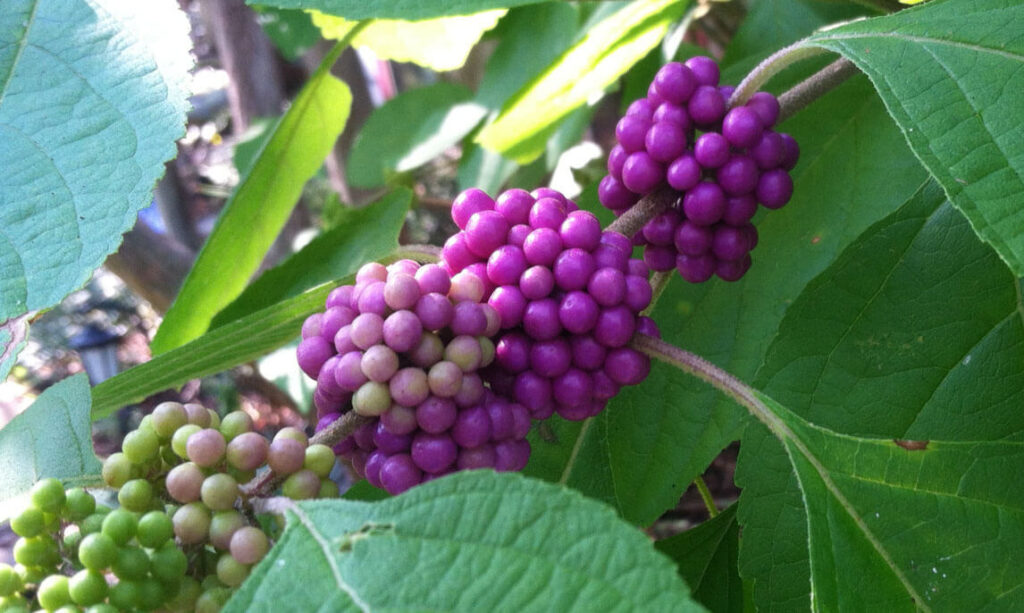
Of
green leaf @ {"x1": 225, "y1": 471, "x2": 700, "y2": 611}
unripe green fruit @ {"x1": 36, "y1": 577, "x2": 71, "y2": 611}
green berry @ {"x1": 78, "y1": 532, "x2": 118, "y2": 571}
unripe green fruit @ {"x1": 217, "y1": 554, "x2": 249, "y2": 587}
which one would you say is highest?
green leaf @ {"x1": 225, "y1": 471, "x2": 700, "y2": 611}

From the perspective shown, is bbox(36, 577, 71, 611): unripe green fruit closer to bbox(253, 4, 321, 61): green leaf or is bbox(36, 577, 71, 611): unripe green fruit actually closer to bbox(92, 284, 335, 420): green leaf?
bbox(92, 284, 335, 420): green leaf

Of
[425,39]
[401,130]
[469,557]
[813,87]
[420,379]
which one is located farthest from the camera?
[401,130]

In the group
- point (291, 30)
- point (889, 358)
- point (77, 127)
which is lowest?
point (291, 30)

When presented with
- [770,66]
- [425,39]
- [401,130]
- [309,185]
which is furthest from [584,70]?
[309,185]

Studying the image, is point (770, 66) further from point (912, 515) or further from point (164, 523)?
point (164, 523)

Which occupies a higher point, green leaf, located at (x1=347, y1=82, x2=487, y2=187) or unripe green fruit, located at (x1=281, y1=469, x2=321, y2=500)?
unripe green fruit, located at (x1=281, y1=469, x2=321, y2=500)

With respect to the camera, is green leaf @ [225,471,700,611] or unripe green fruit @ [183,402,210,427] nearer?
green leaf @ [225,471,700,611]

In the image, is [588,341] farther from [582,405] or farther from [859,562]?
[859,562]

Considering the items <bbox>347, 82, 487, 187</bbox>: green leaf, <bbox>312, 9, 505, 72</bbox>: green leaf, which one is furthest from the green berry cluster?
<bbox>347, 82, 487, 187</bbox>: green leaf
